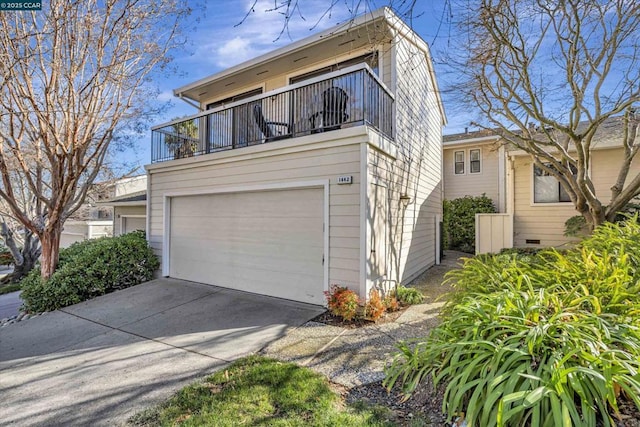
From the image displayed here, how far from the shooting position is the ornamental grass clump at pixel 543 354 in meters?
1.84

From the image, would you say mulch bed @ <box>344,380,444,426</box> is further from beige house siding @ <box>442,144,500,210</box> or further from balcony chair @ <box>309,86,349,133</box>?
beige house siding @ <box>442,144,500,210</box>

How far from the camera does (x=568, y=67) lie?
235 inches

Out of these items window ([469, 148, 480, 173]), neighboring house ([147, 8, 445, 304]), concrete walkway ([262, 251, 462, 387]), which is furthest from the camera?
window ([469, 148, 480, 173])

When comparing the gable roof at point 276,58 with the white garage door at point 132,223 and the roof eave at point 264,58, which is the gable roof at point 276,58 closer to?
→ the roof eave at point 264,58

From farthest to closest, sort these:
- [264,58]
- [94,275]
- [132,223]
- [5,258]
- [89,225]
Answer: [89,225] → [5,258] → [132,223] → [264,58] → [94,275]

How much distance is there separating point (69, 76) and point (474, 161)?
14.1 meters

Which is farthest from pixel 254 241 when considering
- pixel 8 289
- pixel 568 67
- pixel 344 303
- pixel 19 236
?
pixel 19 236

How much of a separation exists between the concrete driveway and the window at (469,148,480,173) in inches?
442

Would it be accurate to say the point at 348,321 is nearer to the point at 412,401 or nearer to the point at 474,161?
the point at 412,401

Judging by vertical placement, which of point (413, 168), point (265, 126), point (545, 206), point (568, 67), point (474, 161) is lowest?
point (545, 206)

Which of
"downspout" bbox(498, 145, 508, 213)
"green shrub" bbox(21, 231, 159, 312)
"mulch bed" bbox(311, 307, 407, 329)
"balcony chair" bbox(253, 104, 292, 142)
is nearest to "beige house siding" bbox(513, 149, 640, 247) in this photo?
"downspout" bbox(498, 145, 508, 213)

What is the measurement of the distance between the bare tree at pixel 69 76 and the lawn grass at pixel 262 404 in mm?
6782

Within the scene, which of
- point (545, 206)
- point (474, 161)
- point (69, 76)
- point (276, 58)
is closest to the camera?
point (69, 76)

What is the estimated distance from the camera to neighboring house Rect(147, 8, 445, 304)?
5562 mm
